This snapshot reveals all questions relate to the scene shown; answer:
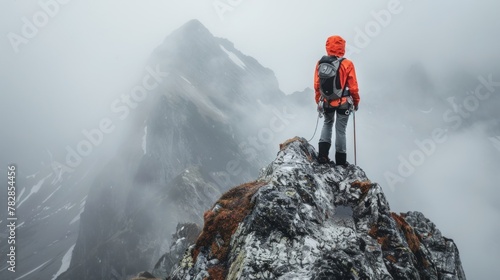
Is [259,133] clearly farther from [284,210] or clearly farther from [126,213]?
[284,210]

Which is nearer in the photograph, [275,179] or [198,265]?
[198,265]

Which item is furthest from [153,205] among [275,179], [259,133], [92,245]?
[275,179]

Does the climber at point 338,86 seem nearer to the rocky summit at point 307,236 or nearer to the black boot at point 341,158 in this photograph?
the black boot at point 341,158

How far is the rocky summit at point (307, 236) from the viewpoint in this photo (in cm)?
880

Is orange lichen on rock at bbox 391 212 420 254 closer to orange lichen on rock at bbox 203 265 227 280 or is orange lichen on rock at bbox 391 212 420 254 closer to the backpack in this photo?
the backpack

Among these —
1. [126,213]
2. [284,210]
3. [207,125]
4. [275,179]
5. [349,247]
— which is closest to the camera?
[349,247]

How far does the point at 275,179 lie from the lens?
11891mm

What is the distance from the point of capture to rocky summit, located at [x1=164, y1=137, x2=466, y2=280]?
28.9ft

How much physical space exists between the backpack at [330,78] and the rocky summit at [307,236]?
301 cm

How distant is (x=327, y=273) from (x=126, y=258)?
387 ft

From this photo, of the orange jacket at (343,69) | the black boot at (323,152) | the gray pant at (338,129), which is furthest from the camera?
the black boot at (323,152)

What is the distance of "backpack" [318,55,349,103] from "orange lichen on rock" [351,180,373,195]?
3.43 meters

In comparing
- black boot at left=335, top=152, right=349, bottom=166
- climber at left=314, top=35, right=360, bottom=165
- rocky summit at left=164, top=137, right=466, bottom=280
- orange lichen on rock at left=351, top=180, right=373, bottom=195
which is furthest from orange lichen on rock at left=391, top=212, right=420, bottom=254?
climber at left=314, top=35, right=360, bottom=165

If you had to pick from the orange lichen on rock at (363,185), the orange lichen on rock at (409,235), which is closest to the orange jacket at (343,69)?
the orange lichen on rock at (363,185)
